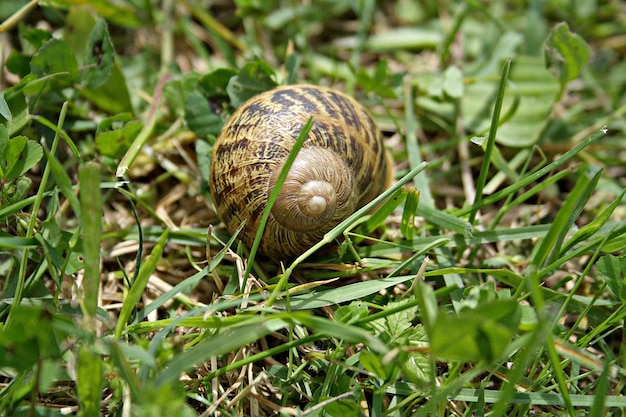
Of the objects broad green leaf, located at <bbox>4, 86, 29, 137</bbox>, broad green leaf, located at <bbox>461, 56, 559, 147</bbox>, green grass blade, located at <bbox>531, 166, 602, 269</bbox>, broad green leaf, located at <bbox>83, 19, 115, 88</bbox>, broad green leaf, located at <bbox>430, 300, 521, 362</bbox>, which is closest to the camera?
broad green leaf, located at <bbox>430, 300, 521, 362</bbox>

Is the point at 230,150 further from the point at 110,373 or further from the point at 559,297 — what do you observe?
the point at 559,297

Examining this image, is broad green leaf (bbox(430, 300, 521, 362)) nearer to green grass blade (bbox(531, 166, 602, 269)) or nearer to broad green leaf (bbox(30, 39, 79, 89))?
green grass blade (bbox(531, 166, 602, 269))

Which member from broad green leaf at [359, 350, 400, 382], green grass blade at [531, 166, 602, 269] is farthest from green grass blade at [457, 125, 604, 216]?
broad green leaf at [359, 350, 400, 382]

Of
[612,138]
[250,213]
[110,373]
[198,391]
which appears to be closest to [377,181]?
[250,213]

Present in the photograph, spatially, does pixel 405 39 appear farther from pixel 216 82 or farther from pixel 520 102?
pixel 216 82

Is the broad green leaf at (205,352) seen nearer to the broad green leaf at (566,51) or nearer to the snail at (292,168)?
the snail at (292,168)
